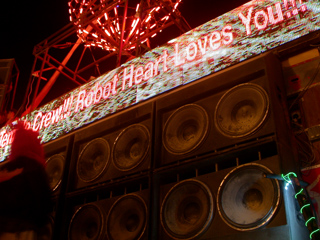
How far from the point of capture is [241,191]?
275cm

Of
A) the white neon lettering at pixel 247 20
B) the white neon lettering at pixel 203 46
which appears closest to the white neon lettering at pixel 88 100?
the white neon lettering at pixel 203 46

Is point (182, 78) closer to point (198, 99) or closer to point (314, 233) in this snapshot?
point (198, 99)

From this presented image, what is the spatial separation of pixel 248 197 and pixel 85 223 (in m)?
1.85

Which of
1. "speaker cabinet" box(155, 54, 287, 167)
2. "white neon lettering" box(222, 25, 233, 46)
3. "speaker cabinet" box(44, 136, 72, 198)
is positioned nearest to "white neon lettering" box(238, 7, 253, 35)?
"white neon lettering" box(222, 25, 233, 46)

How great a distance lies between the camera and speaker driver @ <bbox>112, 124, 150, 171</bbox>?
3643 millimetres

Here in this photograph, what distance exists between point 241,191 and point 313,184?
54 cm

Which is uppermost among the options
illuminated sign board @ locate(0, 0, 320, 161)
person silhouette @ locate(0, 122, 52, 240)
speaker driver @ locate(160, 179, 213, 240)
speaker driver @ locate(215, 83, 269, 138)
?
illuminated sign board @ locate(0, 0, 320, 161)

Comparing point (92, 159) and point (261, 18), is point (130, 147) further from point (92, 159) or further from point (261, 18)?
point (261, 18)

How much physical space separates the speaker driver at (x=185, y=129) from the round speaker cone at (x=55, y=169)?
5.09 feet

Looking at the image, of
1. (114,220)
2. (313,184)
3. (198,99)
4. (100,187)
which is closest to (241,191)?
(313,184)

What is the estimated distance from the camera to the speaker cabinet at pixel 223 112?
291 cm

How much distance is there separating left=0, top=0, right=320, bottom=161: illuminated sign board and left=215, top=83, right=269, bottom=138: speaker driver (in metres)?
0.33

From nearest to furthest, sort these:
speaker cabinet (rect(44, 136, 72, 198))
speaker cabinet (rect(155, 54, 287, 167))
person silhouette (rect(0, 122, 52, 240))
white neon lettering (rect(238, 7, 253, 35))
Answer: person silhouette (rect(0, 122, 52, 240)) → speaker cabinet (rect(155, 54, 287, 167)) → white neon lettering (rect(238, 7, 253, 35)) → speaker cabinet (rect(44, 136, 72, 198))

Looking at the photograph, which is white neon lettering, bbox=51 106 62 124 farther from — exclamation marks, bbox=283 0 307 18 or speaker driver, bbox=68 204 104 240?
exclamation marks, bbox=283 0 307 18
